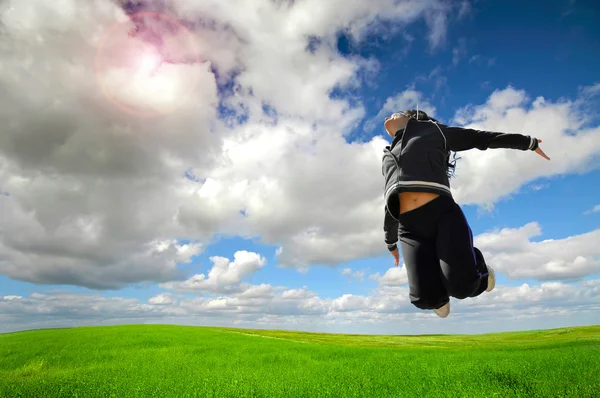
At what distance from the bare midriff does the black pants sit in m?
0.05

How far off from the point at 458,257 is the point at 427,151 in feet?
4.60

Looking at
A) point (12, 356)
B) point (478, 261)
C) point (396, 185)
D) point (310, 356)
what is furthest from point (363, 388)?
point (12, 356)

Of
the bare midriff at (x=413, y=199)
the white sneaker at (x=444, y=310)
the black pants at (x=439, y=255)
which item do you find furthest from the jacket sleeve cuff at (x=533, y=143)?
the white sneaker at (x=444, y=310)

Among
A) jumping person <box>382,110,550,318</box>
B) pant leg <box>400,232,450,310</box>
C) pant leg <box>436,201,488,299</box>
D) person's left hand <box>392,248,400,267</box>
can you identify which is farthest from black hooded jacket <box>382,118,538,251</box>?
person's left hand <box>392,248,400,267</box>

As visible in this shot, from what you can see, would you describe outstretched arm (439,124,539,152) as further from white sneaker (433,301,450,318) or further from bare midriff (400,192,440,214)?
white sneaker (433,301,450,318)

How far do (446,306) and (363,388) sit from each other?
4981 mm

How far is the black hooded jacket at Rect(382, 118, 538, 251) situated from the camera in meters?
4.58

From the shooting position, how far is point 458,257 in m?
4.34

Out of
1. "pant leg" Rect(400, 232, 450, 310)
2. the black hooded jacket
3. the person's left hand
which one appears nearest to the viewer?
the black hooded jacket

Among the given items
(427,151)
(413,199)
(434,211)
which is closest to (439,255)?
(434,211)

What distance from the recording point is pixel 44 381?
1077cm

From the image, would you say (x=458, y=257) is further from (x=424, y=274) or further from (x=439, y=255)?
(x=424, y=274)

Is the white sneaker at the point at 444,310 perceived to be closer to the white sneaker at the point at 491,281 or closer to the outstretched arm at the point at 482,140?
the white sneaker at the point at 491,281

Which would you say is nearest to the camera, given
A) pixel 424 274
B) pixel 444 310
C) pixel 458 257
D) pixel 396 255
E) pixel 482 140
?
pixel 458 257
